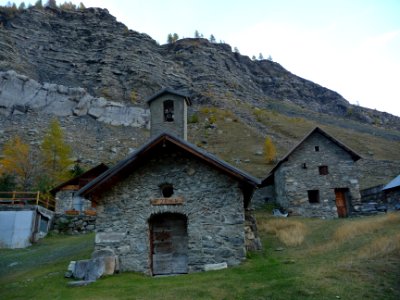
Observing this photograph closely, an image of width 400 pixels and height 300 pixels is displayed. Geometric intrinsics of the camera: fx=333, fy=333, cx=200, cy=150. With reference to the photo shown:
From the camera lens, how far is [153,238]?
40.5 ft

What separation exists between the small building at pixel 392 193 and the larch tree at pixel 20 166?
1203 inches

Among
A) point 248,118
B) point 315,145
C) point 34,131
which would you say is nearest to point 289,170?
point 315,145

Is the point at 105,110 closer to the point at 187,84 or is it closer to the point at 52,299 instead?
the point at 187,84

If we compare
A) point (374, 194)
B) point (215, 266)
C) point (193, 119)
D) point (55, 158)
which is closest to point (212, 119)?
point (193, 119)

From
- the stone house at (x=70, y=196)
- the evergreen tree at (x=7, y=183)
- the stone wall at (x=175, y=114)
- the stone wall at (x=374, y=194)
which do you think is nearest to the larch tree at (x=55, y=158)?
the evergreen tree at (x=7, y=183)

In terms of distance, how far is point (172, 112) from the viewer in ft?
51.6

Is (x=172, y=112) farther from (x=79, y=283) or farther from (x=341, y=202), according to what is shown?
(x=341, y=202)

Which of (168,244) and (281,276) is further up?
(168,244)

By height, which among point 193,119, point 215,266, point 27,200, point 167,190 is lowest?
point 215,266

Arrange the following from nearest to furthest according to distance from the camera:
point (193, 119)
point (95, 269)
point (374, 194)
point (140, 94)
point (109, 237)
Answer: point (95, 269) < point (109, 237) < point (374, 194) < point (193, 119) < point (140, 94)

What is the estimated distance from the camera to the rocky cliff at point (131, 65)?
70.7m

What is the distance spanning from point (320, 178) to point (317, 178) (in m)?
0.21

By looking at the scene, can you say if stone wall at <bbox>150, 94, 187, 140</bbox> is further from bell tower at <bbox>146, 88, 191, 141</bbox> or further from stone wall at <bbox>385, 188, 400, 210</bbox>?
stone wall at <bbox>385, 188, 400, 210</bbox>

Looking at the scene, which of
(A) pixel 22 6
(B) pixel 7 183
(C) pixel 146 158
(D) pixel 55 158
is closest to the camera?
(C) pixel 146 158
